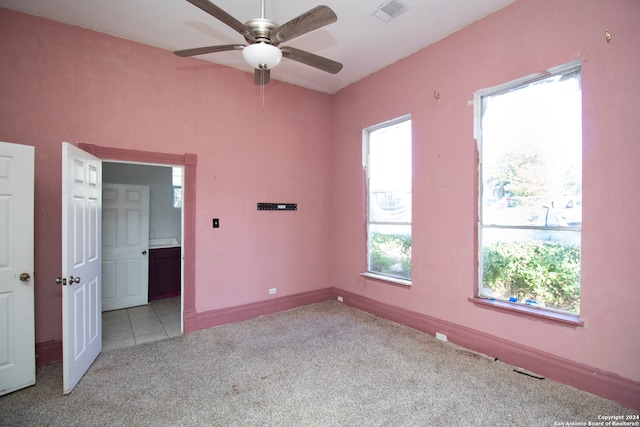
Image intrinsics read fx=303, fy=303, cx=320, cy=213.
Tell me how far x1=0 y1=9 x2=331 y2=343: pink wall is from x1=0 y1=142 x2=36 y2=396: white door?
0.45 meters

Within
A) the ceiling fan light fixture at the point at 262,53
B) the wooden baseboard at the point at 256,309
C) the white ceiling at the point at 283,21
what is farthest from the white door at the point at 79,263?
the ceiling fan light fixture at the point at 262,53

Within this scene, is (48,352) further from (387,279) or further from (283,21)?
(283,21)

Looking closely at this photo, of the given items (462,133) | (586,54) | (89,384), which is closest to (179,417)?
(89,384)

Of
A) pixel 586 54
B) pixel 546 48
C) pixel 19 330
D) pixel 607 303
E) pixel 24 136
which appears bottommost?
pixel 19 330

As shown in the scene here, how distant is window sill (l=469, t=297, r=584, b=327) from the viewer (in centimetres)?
244

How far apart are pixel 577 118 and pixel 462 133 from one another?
0.92m

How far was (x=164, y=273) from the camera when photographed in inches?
201

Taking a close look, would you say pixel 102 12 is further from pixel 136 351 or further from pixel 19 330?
pixel 136 351

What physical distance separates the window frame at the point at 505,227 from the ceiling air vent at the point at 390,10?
109cm

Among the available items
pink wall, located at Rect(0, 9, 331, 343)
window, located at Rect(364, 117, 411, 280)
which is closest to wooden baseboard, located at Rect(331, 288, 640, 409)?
window, located at Rect(364, 117, 411, 280)

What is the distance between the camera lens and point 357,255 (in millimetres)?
4461

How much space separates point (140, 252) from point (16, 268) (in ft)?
7.65

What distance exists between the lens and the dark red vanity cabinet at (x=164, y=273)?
5008 millimetres

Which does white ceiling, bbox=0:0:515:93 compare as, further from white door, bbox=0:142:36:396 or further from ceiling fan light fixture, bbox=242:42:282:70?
white door, bbox=0:142:36:396
